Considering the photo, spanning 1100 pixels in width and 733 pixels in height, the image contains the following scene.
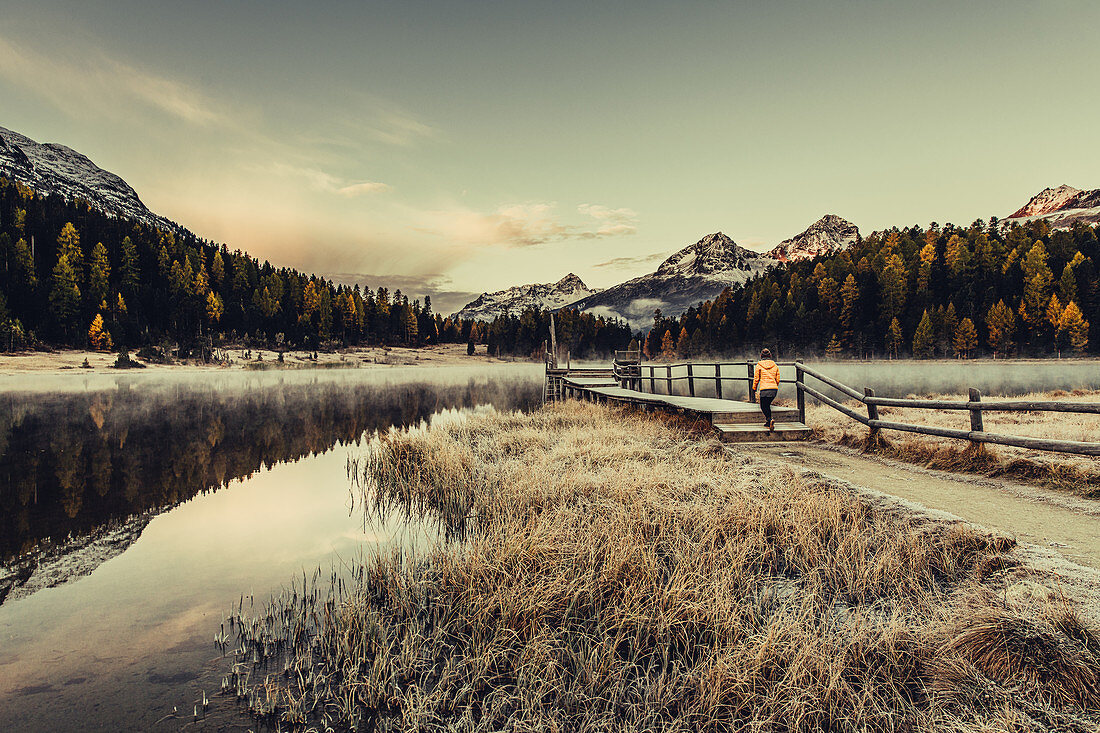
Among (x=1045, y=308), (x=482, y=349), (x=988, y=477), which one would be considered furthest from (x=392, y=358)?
(x=1045, y=308)

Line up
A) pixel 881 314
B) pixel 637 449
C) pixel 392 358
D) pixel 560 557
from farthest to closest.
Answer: pixel 392 358 < pixel 881 314 < pixel 637 449 < pixel 560 557

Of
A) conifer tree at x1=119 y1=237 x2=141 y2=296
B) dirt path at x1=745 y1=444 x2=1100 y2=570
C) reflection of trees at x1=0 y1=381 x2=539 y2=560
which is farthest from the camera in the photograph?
conifer tree at x1=119 y1=237 x2=141 y2=296

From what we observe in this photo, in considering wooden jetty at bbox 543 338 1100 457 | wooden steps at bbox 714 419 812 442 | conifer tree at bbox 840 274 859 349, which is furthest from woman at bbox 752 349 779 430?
conifer tree at bbox 840 274 859 349

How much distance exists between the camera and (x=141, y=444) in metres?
16.3

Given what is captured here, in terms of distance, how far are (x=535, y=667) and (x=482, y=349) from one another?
137 metres

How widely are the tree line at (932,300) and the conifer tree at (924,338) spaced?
7.2 inches

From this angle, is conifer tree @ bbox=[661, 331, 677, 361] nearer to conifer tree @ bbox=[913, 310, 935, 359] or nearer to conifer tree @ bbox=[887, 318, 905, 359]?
conifer tree @ bbox=[887, 318, 905, 359]

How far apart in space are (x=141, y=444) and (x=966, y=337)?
353 ft

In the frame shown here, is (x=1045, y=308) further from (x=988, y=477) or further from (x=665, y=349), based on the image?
(x=988, y=477)

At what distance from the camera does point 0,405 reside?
27625 mm

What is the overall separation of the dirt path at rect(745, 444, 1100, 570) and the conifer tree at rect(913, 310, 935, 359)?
95657mm

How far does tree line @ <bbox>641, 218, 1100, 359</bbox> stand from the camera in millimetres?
83000

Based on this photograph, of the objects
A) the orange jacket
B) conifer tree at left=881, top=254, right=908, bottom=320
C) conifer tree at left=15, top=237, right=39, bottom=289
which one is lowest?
the orange jacket

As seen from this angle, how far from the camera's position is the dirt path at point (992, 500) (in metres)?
5.42
